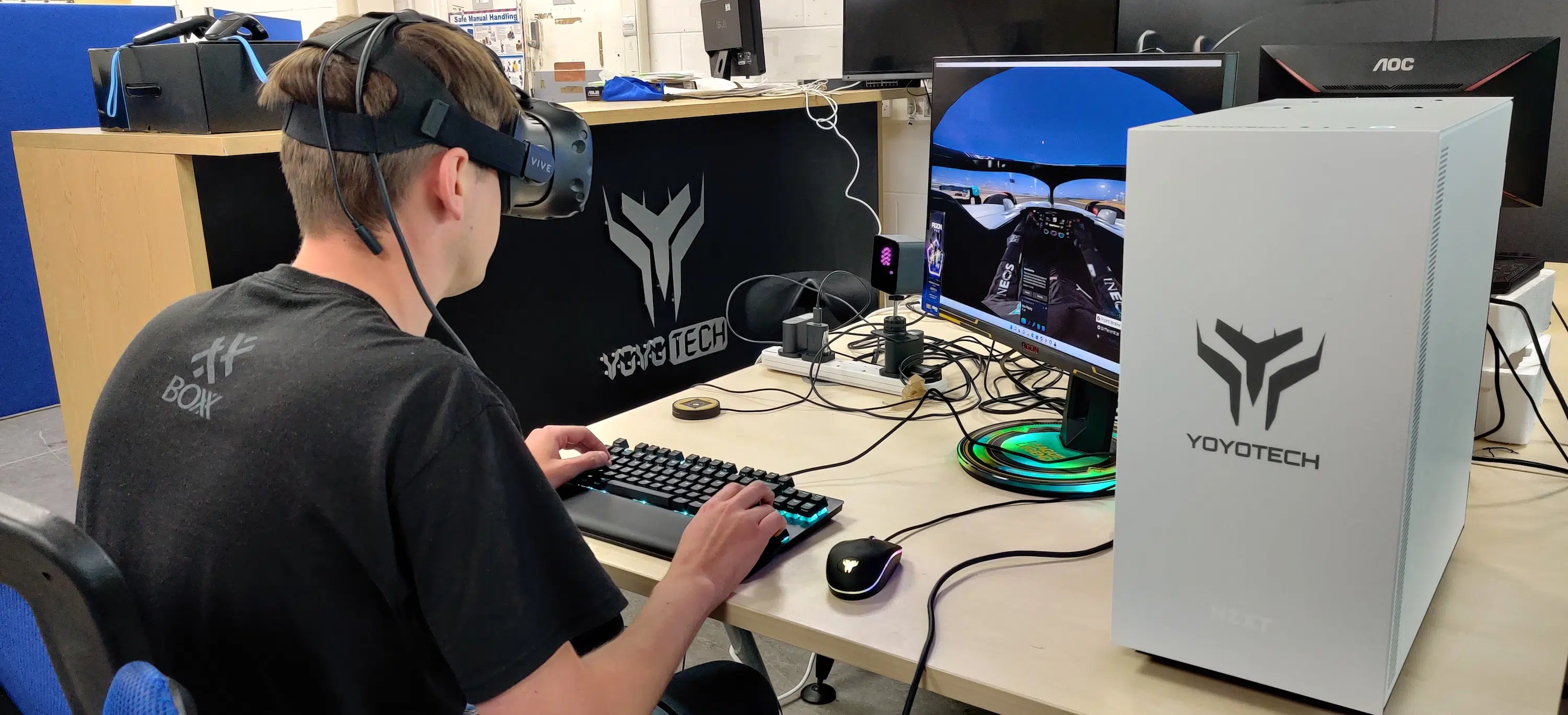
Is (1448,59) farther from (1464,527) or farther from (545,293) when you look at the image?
(545,293)

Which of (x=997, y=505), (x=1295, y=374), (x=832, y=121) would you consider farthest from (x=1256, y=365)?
(x=832, y=121)

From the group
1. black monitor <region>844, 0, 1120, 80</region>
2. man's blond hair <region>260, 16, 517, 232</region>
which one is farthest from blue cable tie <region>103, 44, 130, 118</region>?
black monitor <region>844, 0, 1120, 80</region>

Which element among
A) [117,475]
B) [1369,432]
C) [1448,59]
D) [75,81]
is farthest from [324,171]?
[75,81]

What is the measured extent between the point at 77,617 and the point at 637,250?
196cm

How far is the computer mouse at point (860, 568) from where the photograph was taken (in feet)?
2.97

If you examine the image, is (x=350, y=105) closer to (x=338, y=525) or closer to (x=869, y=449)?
(x=338, y=525)

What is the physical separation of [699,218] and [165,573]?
77.2 inches

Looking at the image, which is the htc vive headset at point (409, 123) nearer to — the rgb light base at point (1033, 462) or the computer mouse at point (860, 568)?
the computer mouse at point (860, 568)

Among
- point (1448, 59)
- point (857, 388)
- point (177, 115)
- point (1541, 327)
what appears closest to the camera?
point (1448, 59)

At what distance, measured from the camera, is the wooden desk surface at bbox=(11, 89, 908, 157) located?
1.68 m

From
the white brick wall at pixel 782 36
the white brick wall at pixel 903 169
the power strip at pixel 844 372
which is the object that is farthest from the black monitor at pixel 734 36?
the power strip at pixel 844 372

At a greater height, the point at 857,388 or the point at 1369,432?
the point at 1369,432

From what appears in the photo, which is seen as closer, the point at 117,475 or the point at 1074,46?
Answer: the point at 117,475

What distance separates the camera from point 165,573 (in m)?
0.78
